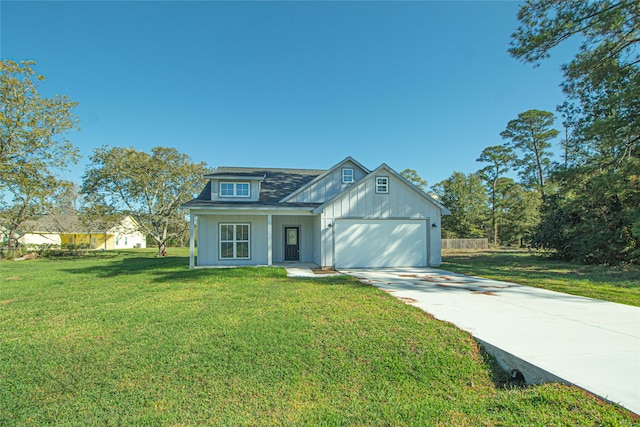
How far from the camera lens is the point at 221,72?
13898mm

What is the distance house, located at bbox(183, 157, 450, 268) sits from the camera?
41.7 feet

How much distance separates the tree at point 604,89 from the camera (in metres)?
10.5

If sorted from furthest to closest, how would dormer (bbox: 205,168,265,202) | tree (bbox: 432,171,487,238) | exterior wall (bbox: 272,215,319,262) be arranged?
1. tree (bbox: 432,171,487,238)
2. exterior wall (bbox: 272,215,319,262)
3. dormer (bbox: 205,168,265,202)

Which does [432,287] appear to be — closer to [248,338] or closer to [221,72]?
[248,338]

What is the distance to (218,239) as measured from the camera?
44.5ft

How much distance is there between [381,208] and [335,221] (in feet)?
7.04

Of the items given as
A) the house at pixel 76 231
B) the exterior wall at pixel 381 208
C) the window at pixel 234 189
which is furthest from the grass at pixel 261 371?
the house at pixel 76 231

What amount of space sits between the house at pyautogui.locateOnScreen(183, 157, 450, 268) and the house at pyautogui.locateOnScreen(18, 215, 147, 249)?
16.3 m

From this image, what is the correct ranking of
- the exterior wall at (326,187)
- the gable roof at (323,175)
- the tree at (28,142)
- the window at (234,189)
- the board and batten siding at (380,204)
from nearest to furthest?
1. the board and batten siding at (380,204)
2. the window at (234,189)
3. the gable roof at (323,175)
4. the exterior wall at (326,187)
5. the tree at (28,142)

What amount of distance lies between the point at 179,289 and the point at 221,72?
34.3 feet

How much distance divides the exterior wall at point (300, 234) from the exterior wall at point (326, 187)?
3.94 ft

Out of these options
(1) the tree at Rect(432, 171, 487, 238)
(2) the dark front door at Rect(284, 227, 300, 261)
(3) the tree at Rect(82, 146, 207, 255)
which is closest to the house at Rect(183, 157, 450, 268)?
(2) the dark front door at Rect(284, 227, 300, 261)

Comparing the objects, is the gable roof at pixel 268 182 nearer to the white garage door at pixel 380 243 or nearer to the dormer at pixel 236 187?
the dormer at pixel 236 187

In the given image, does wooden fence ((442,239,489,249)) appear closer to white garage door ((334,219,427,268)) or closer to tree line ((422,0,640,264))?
tree line ((422,0,640,264))
